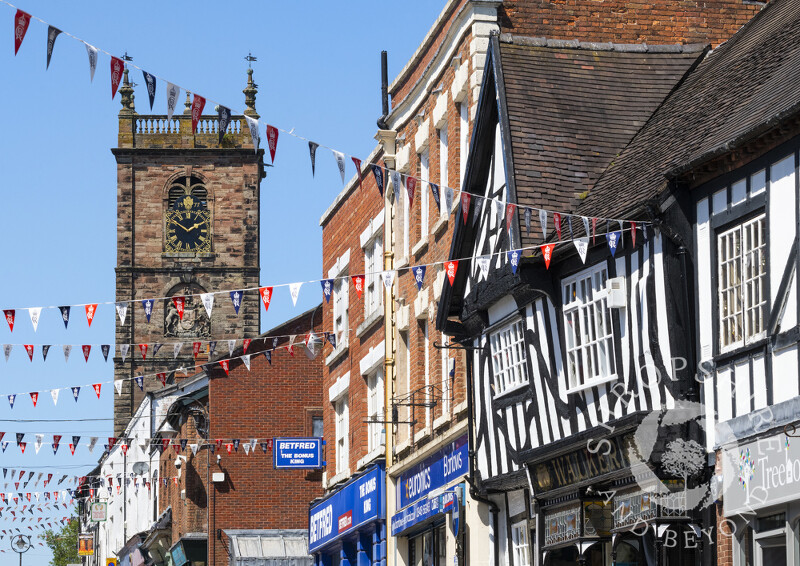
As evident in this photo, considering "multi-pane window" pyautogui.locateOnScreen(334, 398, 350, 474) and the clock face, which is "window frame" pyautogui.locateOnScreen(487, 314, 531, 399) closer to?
"multi-pane window" pyautogui.locateOnScreen(334, 398, 350, 474)

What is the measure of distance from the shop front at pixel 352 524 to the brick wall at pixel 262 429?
514 cm

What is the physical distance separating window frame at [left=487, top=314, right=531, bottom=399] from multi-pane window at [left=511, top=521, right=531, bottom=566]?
1.77 m

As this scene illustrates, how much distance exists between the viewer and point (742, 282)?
587 inches

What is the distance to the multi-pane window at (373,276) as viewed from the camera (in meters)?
28.6

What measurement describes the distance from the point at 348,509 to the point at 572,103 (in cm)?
1247

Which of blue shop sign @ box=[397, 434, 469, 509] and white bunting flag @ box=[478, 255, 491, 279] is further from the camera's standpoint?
blue shop sign @ box=[397, 434, 469, 509]

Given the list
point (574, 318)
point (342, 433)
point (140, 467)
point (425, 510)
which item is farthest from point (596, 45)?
point (140, 467)

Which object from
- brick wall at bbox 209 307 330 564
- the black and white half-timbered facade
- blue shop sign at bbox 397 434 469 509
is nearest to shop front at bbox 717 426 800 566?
the black and white half-timbered facade

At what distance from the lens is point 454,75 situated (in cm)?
2308

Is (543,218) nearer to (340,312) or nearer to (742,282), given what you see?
(742,282)

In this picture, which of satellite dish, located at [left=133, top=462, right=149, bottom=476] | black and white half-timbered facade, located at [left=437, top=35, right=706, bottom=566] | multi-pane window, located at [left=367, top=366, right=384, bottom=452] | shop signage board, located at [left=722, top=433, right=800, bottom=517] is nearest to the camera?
shop signage board, located at [left=722, top=433, right=800, bottom=517]

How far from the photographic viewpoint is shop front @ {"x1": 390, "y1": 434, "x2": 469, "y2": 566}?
867 inches

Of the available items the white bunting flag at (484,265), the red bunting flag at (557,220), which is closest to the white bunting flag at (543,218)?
the red bunting flag at (557,220)

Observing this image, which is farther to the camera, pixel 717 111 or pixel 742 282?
pixel 717 111
